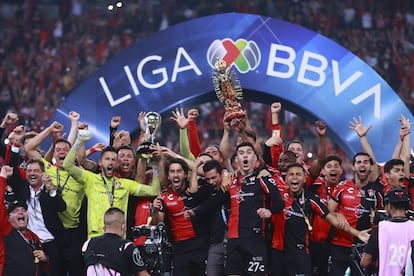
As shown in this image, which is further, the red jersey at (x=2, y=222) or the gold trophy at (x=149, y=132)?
the gold trophy at (x=149, y=132)

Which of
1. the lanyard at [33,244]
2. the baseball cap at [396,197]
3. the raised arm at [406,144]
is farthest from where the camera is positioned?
the raised arm at [406,144]

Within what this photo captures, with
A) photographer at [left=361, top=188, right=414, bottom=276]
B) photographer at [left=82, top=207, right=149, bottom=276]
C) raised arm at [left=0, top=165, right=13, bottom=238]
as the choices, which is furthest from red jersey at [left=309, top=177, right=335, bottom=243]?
raised arm at [left=0, top=165, right=13, bottom=238]

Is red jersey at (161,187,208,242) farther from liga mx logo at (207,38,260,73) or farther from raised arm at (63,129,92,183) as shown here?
liga mx logo at (207,38,260,73)

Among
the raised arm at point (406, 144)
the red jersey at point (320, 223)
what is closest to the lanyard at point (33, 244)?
the red jersey at point (320, 223)

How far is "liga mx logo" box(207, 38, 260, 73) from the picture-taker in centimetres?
1476

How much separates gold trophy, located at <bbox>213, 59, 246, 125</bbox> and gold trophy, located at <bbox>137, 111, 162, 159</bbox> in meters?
0.77

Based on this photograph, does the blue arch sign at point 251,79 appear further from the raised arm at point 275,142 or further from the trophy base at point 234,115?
the trophy base at point 234,115

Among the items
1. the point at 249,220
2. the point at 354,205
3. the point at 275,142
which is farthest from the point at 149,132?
the point at 354,205

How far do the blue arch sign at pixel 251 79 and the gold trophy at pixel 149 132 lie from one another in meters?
1.34

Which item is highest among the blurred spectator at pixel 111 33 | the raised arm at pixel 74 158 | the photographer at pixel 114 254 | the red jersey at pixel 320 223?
the blurred spectator at pixel 111 33

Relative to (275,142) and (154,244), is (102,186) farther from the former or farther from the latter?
(275,142)

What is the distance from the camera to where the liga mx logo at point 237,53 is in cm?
1476

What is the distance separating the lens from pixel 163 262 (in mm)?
12711

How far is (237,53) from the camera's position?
583 inches
